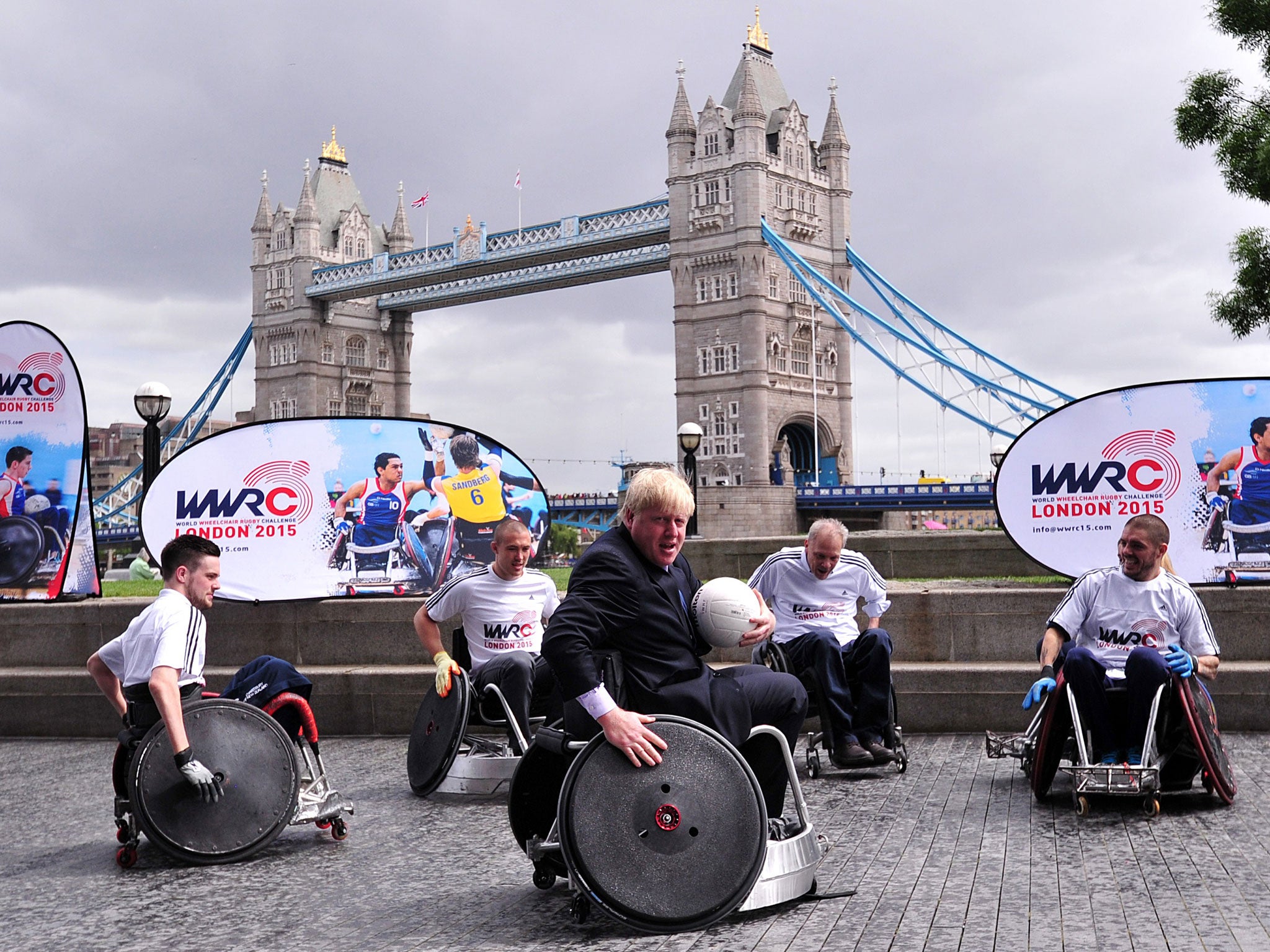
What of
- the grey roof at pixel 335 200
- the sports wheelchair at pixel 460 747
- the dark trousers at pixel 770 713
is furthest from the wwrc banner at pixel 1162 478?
the grey roof at pixel 335 200

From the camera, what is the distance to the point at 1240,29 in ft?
50.2

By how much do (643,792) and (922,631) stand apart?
4.59 meters

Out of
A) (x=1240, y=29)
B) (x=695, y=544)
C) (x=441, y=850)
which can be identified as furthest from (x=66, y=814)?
(x=1240, y=29)

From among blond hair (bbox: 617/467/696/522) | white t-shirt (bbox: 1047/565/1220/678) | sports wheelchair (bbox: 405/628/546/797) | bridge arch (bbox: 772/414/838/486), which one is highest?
bridge arch (bbox: 772/414/838/486)

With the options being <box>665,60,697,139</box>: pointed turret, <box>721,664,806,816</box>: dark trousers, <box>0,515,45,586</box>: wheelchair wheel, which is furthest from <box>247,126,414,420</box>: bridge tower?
<box>721,664,806,816</box>: dark trousers

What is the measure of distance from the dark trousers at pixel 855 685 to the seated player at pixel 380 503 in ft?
10.4

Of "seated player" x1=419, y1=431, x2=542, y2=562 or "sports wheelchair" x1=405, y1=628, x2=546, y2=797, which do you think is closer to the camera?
"sports wheelchair" x1=405, y1=628, x2=546, y2=797

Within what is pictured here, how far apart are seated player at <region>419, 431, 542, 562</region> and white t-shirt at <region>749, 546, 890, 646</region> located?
2.46m

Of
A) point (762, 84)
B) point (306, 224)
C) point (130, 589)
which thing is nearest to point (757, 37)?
point (762, 84)

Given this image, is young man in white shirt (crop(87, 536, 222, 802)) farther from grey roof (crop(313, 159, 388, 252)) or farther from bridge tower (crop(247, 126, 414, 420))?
grey roof (crop(313, 159, 388, 252))

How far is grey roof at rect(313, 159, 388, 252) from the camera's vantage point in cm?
8719

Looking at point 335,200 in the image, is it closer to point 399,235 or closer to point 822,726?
point 399,235

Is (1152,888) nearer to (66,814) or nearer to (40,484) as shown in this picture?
(66,814)

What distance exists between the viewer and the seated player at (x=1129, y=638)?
5.13m
